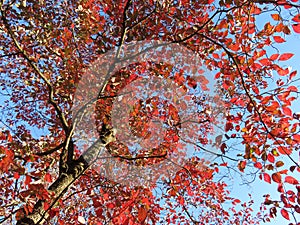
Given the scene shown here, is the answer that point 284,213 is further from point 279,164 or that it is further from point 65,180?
point 65,180

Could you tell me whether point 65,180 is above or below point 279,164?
below

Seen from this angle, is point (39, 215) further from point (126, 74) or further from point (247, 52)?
point (247, 52)

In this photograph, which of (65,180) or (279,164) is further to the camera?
(65,180)

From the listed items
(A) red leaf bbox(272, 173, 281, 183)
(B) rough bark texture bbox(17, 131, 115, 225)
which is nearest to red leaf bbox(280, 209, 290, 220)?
(A) red leaf bbox(272, 173, 281, 183)

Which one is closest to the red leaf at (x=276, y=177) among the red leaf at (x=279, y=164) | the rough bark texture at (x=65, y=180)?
the red leaf at (x=279, y=164)

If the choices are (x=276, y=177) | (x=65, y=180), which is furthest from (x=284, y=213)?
(x=65, y=180)

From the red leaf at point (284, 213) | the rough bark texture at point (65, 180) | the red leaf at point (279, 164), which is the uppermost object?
the red leaf at point (279, 164)

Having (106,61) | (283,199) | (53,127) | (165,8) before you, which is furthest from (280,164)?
(53,127)

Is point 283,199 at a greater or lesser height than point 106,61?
lesser

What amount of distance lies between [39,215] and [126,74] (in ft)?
13.0

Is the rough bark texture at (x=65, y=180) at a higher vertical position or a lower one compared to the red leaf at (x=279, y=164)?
lower

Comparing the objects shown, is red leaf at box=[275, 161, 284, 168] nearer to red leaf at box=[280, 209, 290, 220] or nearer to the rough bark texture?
red leaf at box=[280, 209, 290, 220]

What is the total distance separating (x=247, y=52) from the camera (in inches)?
176

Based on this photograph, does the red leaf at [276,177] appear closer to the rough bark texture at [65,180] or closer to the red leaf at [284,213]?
the red leaf at [284,213]
